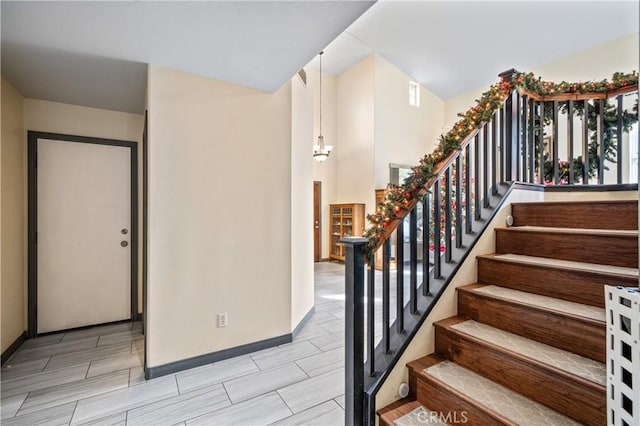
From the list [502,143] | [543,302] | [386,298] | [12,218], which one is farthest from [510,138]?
[12,218]

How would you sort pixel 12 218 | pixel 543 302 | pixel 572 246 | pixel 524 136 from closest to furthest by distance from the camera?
pixel 543 302 → pixel 572 246 → pixel 524 136 → pixel 12 218

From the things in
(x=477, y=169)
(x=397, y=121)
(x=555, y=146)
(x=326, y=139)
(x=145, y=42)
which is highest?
(x=397, y=121)

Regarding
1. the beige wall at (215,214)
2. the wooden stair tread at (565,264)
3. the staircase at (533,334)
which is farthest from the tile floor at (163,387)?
the wooden stair tread at (565,264)

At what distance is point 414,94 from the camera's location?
8227 millimetres

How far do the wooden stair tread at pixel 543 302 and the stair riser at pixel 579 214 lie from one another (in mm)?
724

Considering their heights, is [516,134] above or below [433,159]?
above

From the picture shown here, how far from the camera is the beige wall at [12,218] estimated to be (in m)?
2.56

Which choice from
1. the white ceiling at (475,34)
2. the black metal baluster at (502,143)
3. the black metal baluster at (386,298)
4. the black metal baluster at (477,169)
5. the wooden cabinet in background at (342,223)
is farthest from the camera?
the wooden cabinet in background at (342,223)

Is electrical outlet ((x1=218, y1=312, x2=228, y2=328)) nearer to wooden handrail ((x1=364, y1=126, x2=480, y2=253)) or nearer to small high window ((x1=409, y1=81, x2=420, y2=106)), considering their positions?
wooden handrail ((x1=364, y1=126, x2=480, y2=253))

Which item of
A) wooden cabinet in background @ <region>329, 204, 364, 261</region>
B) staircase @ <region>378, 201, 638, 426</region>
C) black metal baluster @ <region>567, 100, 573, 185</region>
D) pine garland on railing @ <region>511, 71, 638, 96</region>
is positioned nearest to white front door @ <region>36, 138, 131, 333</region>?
staircase @ <region>378, 201, 638, 426</region>

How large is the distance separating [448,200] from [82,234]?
3746 mm

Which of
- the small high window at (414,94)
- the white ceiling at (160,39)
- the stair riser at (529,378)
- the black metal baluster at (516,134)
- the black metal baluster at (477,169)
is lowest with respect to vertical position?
the stair riser at (529,378)

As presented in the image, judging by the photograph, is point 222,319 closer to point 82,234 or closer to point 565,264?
point 82,234

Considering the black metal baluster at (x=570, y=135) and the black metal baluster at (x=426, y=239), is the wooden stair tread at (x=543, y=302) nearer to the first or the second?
the black metal baluster at (x=426, y=239)
